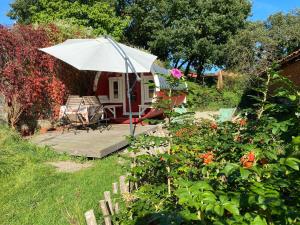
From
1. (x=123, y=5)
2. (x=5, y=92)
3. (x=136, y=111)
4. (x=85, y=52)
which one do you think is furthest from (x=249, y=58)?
(x=123, y=5)

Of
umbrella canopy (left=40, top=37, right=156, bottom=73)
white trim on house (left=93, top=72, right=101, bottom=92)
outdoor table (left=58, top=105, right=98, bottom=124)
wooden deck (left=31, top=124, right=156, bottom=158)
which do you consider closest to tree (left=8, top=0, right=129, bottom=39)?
white trim on house (left=93, top=72, right=101, bottom=92)

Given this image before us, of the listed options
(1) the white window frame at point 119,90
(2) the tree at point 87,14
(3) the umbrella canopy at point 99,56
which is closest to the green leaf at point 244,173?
(3) the umbrella canopy at point 99,56

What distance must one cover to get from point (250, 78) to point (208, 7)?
1570 cm

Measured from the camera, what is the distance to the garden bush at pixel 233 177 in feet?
5.44

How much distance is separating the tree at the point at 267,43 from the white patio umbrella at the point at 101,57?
10.8 metres

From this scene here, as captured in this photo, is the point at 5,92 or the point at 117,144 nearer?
the point at 117,144

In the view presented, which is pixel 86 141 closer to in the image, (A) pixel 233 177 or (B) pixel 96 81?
(B) pixel 96 81

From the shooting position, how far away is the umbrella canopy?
10.2 metres

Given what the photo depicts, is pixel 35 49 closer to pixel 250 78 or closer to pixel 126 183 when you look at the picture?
pixel 126 183

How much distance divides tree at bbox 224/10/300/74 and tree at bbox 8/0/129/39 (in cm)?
1151

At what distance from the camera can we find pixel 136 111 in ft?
48.3

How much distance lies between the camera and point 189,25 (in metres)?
32.7

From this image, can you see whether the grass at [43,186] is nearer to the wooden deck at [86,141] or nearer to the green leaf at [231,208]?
the wooden deck at [86,141]

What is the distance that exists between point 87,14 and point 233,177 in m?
34.0
